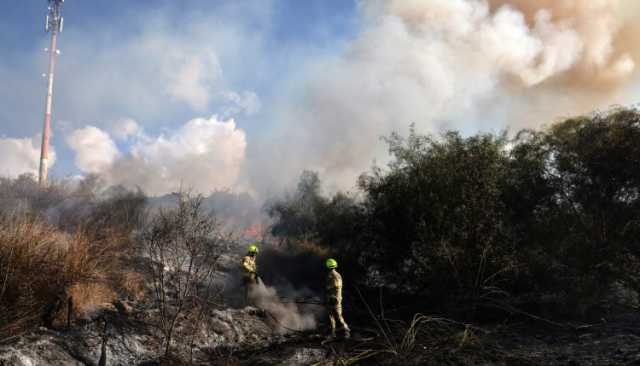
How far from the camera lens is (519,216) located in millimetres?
17703

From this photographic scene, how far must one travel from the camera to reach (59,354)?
9.52 meters

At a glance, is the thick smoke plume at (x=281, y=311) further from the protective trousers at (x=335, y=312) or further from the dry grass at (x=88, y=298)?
the dry grass at (x=88, y=298)

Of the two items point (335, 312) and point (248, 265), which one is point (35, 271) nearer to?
point (248, 265)

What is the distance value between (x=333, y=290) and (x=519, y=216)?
30.8ft

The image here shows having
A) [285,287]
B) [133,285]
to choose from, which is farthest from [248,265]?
[285,287]

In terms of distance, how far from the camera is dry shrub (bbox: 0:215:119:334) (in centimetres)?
987

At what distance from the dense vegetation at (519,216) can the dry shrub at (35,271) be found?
34.8 ft

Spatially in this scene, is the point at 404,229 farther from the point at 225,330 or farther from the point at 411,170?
the point at 225,330

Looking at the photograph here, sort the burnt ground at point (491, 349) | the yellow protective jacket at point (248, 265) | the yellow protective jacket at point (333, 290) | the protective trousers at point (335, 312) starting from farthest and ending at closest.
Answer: the yellow protective jacket at point (248, 265) < the yellow protective jacket at point (333, 290) < the protective trousers at point (335, 312) < the burnt ground at point (491, 349)

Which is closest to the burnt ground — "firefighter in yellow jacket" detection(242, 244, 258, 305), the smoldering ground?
the smoldering ground

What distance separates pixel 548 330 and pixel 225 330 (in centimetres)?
925

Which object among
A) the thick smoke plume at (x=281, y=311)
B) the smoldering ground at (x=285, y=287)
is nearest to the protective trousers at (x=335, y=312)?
the smoldering ground at (x=285, y=287)

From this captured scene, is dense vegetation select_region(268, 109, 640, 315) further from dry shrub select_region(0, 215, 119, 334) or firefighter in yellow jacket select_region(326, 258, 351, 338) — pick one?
dry shrub select_region(0, 215, 119, 334)

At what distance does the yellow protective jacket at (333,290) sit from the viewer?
12.3 m
